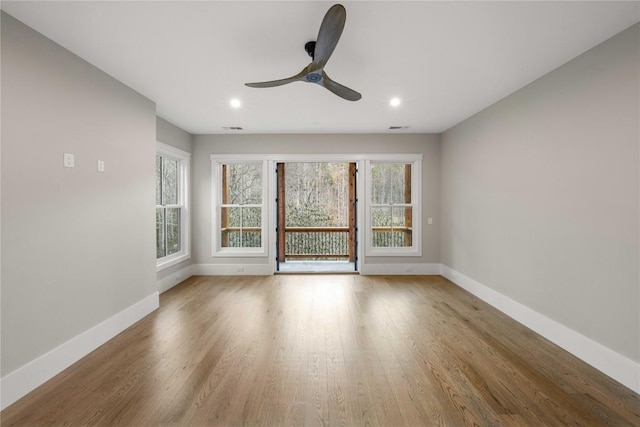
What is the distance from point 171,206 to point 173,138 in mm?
1073

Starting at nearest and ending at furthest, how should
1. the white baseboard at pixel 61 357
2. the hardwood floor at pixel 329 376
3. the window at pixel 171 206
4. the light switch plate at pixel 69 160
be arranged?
1. the hardwood floor at pixel 329 376
2. the white baseboard at pixel 61 357
3. the light switch plate at pixel 69 160
4. the window at pixel 171 206

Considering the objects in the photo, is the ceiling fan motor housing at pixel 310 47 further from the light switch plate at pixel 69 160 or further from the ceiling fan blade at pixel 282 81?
the light switch plate at pixel 69 160

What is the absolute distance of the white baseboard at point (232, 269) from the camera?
17.8ft

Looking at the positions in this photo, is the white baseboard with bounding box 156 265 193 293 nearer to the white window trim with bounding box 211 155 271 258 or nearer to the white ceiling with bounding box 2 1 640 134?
the white window trim with bounding box 211 155 271 258

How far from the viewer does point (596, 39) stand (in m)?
2.31

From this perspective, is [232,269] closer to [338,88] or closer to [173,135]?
[173,135]

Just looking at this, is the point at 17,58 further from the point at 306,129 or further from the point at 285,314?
the point at 306,129

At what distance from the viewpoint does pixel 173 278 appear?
4.75 meters

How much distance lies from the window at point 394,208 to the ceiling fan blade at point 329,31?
3.56 metres

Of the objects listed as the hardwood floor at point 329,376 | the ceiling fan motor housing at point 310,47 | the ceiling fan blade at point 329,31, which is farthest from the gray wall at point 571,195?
the ceiling fan motor housing at point 310,47

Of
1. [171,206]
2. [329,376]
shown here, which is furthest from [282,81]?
[171,206]

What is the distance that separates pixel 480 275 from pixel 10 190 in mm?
4909

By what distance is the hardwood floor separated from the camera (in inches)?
73.6

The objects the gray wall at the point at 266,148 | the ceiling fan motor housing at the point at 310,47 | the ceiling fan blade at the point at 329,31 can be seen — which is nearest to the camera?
the ceiling fan blade at the point at 329,31
